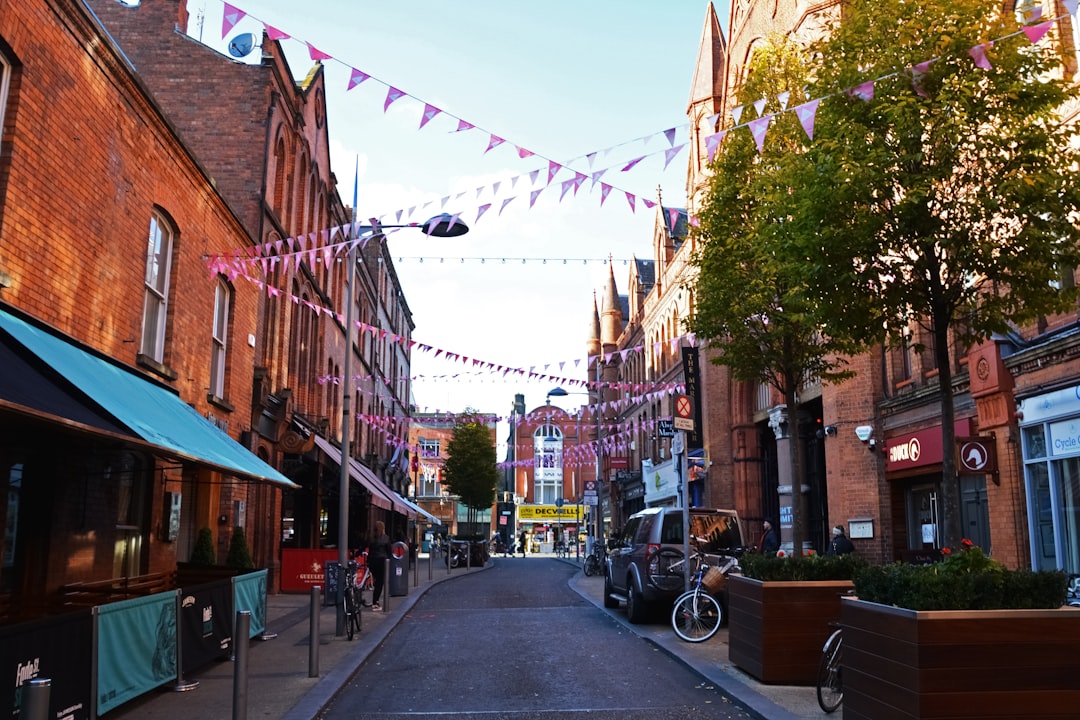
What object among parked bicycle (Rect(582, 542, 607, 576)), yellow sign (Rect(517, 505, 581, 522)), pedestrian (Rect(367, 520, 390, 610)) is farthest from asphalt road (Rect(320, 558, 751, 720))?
yellow sign (Rect(517, 505, 581, 522))

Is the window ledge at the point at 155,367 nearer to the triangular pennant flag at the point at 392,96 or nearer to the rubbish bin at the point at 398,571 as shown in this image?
the triangular pennant flag at the point at 392,96

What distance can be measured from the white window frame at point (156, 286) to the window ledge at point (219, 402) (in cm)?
222

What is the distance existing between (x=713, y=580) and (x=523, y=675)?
12.7 ft

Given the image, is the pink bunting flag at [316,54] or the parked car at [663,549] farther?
the parked car at [663,549]

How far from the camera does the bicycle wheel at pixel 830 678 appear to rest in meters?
7.66

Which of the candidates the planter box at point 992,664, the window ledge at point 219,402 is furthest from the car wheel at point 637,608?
the planter box at point 992,664

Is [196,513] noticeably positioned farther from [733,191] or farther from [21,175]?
[733,191]

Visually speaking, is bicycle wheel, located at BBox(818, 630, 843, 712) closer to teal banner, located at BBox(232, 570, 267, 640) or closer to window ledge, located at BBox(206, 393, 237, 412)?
teal banner, located at BBox(232, 570, 267, 640)

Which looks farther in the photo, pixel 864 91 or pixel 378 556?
pixel 378 556

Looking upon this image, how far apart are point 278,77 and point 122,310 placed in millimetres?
11076

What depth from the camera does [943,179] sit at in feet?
27.6

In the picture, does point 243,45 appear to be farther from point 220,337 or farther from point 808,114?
point 808,114

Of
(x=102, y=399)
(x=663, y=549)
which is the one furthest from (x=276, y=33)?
(x=663, y=549)

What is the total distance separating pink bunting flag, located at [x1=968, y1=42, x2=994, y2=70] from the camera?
827 centimetres
